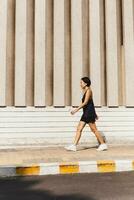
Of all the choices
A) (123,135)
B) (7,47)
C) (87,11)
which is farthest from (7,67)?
(123,135)

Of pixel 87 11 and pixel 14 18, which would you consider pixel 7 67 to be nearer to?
pixel 14 18

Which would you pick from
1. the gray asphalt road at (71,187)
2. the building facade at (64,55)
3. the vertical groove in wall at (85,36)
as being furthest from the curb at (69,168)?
the vertical groove in wall at (85,36)

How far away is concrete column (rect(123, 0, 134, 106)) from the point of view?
35.3 feet

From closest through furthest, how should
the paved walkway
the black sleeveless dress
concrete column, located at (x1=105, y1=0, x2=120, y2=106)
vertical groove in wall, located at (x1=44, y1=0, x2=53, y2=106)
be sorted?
the paved walkway, the black sleeveless dress, vertical groove in wall, located at (x1=44, y1=0, x2=53, y2=106), concrete column, located at (x1=105, y1=0, x2=120, y2=106)

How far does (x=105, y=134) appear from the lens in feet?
33.9

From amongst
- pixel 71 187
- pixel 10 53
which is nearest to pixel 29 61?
pixel 10 53

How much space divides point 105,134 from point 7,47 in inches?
117

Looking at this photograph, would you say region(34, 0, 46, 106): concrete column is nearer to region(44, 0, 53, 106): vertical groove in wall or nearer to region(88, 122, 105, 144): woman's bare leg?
region(44, 0, 53, 106): vertical groove in wall

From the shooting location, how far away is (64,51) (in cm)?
1042

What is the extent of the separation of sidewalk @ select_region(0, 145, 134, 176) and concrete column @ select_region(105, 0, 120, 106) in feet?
5.94

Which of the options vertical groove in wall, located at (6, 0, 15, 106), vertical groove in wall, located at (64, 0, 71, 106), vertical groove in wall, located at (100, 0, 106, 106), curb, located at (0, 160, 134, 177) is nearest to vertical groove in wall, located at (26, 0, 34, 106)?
vertical groove in wall, located at (6, 0, 15, 106)

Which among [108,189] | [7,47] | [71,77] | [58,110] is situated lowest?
[108,189]

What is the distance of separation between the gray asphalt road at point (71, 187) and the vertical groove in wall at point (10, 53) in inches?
135

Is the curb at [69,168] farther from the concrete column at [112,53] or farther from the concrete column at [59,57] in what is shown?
the concrete column at [112,53]
